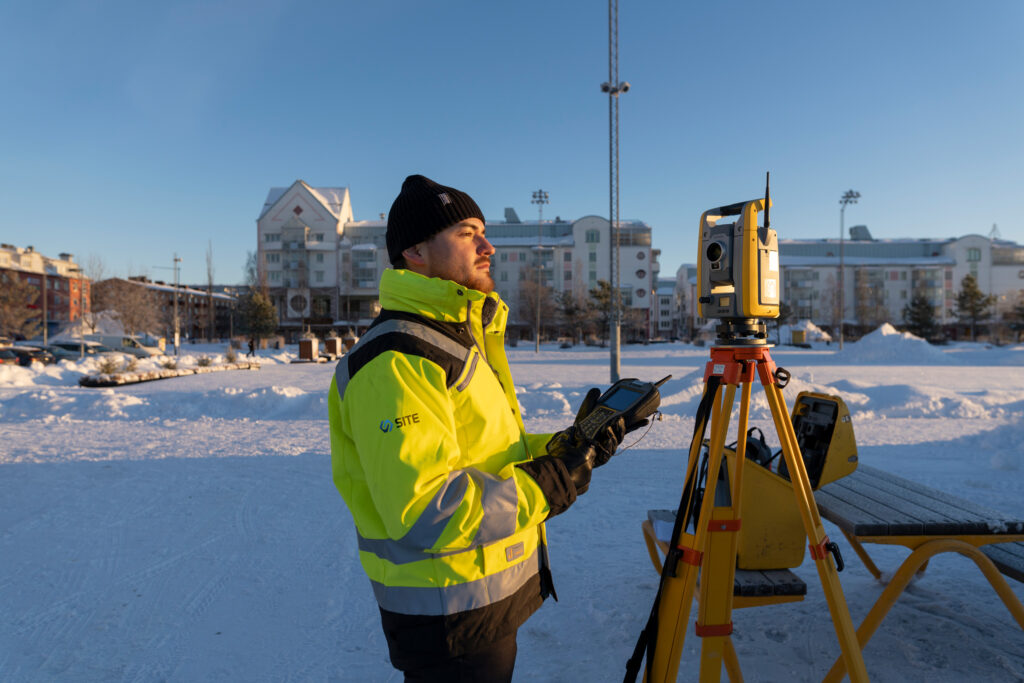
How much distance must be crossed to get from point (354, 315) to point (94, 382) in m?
50.2

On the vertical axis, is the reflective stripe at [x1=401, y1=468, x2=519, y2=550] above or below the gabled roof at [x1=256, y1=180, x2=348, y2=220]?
below

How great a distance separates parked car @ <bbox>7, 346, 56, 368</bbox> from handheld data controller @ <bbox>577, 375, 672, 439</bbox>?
99.2 ft

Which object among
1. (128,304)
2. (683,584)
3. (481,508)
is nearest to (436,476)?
(481,508)

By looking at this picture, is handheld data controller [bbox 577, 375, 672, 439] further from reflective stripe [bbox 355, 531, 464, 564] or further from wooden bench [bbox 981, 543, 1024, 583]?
wooden bench [bbox 981, 543, 1024, 583]

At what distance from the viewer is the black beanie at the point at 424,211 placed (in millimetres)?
1816

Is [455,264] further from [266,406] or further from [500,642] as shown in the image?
[266,406]

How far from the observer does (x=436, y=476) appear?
1432 mm

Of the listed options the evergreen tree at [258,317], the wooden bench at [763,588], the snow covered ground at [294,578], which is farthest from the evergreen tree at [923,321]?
the wooden bench at [763,588]

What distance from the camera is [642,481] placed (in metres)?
6.18

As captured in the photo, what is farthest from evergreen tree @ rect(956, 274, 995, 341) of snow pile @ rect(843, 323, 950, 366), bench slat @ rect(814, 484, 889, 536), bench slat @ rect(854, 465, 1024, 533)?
bench slat @ rect(814, 484, 889, 536)

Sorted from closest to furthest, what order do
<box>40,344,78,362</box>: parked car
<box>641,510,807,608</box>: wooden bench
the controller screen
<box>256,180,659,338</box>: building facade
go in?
the controller screen < <box>641,510,807,608</box>: wooden bench < <box>40,344,78,362</box>: parked car < <box>256,180,659,338</box>: building facade

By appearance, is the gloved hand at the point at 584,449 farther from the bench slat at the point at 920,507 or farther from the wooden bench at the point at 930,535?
the bench slat at the point at 920,507

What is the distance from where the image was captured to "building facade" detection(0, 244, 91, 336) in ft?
220

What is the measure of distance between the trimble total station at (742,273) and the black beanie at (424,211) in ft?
3.49
